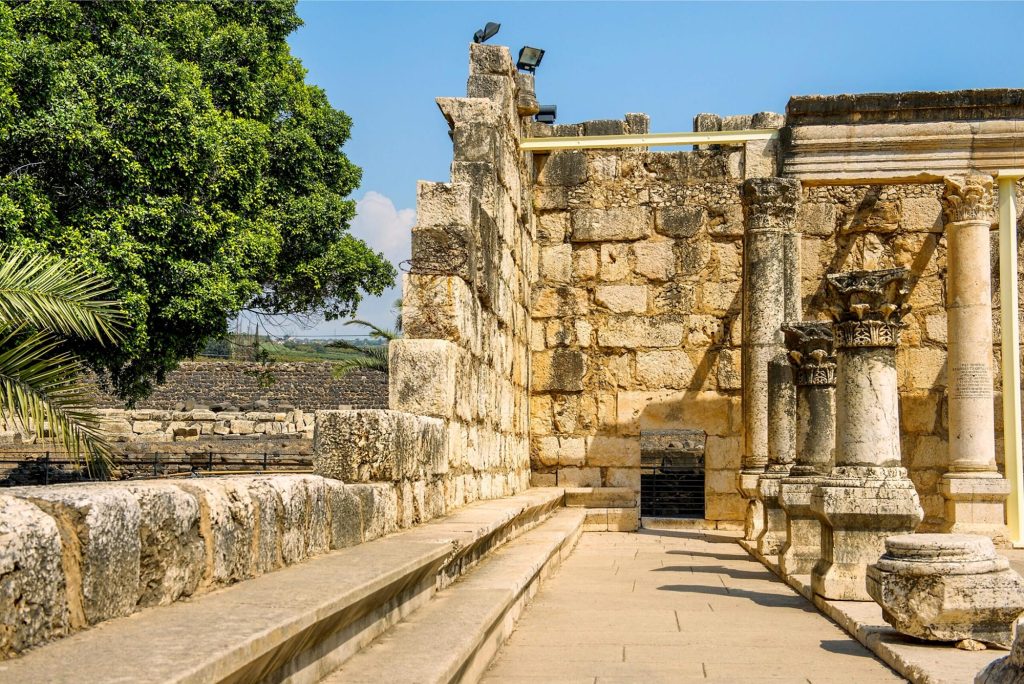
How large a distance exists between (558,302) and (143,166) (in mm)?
8059

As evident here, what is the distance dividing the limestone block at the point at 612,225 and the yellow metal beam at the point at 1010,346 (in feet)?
14.8

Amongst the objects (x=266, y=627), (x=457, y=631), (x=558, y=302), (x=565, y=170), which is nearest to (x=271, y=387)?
(x=558, y=302)

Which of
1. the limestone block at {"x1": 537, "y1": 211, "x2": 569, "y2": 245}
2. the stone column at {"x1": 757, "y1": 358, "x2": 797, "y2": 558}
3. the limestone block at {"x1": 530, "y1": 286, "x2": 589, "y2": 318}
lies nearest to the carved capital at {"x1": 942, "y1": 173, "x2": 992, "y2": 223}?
the stone column at {"x1": 757, "y1": 358, "x2": 797, "y2": 558}

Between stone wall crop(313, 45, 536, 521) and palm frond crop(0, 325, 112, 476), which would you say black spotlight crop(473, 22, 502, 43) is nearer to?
stone wall crop(313, 45, 536, 521)

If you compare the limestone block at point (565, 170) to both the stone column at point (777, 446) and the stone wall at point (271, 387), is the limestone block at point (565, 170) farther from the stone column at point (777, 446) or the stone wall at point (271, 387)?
the stone wall at point (271, 387)

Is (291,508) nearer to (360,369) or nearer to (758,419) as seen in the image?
(758,419)

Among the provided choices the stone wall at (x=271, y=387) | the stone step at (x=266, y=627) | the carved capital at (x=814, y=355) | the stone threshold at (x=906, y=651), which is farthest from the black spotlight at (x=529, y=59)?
the stone wall at (x=271, y=387)

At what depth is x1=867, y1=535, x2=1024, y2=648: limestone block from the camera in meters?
6.25

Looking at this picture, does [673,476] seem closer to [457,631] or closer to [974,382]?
[974,382]

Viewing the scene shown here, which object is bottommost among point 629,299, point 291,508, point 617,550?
point 617,550

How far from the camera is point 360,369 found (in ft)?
124

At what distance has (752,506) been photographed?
14.0 meters

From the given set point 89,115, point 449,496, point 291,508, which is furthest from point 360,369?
point 291,508

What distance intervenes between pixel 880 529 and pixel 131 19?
→ 1920 cm
